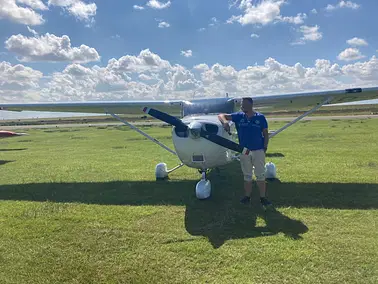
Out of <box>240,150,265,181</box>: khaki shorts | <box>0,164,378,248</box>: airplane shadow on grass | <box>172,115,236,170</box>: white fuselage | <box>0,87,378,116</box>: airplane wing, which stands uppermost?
<box>0,87,378,116</box>: airplane wing

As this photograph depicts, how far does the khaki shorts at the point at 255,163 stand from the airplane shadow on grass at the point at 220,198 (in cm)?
60

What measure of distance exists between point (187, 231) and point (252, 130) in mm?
2388

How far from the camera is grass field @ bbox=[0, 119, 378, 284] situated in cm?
377

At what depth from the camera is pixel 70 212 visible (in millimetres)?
6270

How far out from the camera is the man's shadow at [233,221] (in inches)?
191

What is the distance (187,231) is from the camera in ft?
16.6

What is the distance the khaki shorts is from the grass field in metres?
0.61

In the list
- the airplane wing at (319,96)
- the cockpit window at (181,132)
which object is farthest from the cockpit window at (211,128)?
the airplane wing at (319,96)

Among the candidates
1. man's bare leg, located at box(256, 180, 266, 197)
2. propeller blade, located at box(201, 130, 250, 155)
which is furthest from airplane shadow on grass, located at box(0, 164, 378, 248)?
propeller blade, located at box(201, 130, 250, 155)

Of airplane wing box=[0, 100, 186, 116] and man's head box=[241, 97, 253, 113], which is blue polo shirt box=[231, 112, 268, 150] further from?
airplane wing box=[0, 100, 186, 116]

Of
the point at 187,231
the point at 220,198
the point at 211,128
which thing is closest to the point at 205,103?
the point at 211,128

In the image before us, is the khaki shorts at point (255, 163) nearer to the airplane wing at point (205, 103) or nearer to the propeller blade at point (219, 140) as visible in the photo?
the propeller blade at point (219, 140)

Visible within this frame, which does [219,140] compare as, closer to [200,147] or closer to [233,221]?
[200,147]

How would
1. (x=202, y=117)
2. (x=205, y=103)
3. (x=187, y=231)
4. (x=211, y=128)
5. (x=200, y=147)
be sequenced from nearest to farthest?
1. (x=187, y=231)
2. (x=200, y=147)
3. (x=211, y=128)
4. (x=202, y=117)
5. (x=205, y=103)
